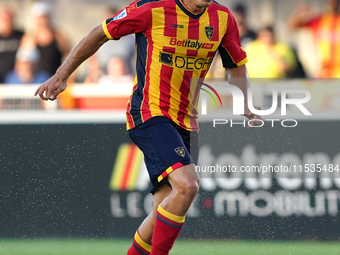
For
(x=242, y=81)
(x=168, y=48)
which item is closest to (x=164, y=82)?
(x=168, y=48)

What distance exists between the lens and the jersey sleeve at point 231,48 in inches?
153

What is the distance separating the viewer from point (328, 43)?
702 cm

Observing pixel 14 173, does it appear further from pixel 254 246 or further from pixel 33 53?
pixel 254 246

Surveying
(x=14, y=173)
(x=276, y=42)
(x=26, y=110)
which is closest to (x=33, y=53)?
(x=26, y=110)

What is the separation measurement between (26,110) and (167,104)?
2.70 metres

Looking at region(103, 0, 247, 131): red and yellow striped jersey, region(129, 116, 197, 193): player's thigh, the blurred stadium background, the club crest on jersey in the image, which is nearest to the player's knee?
region(129, 116, 197, 193): player's thigh

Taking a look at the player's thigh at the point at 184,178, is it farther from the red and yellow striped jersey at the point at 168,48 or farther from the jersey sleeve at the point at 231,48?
the jersey sleeve at the point at 231,48

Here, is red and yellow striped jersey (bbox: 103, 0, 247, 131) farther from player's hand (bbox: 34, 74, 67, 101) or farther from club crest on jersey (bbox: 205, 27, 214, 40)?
→ player's hand (bbox: 34, 74, 67, 101)

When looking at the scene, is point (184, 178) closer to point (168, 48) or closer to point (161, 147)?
point (161, 147)

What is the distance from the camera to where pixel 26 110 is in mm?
5988

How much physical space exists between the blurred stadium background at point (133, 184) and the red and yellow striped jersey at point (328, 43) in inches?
37.7

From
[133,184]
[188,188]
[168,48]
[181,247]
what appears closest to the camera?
[188,188]

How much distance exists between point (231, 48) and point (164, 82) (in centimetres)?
59

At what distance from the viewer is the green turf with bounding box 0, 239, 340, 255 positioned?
17.1 ft
